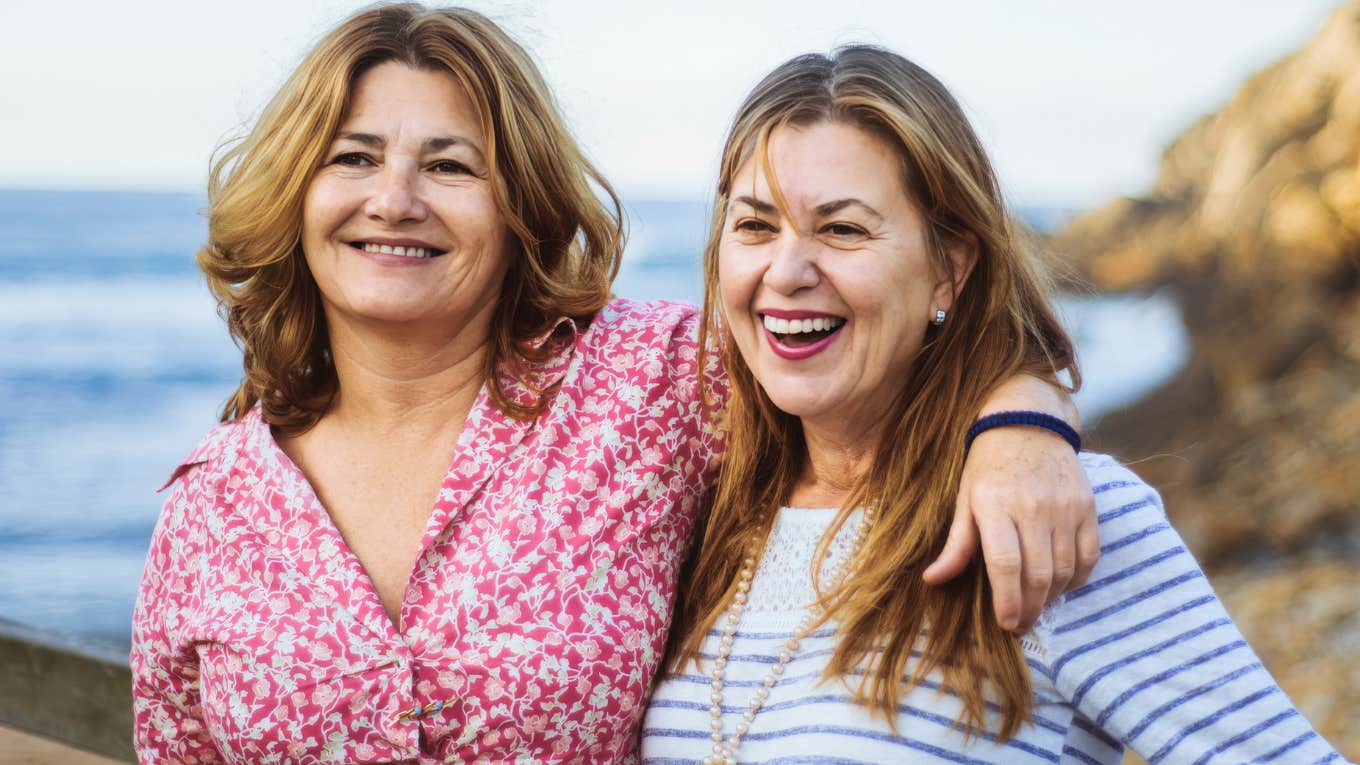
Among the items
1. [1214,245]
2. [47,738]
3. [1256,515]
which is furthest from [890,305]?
[1214,245]

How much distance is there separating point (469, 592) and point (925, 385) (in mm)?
810

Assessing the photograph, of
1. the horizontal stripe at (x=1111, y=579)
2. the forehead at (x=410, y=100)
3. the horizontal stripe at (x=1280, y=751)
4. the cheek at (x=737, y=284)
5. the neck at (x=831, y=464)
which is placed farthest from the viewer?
the forehead at (x=410, y=100)

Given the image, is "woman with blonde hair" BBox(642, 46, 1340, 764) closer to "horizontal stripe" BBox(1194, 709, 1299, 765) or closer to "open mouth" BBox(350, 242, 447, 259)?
"horizontal stripe" BBox(1194, 709, 1299, 765)

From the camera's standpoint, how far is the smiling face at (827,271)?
2.12m

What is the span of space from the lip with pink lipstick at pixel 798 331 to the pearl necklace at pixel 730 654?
0.30 m

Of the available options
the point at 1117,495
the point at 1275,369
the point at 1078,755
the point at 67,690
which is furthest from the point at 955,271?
the point at 1275,369

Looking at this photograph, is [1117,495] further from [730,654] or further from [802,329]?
[730,654]

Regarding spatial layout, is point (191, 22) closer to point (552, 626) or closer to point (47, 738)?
point (47, 738)

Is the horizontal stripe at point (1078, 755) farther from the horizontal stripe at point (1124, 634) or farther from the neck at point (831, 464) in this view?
the neck at point (831, 464)

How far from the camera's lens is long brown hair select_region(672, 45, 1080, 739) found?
2057 millimetres

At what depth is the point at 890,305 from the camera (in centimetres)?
215

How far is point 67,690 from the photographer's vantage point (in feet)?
11.7

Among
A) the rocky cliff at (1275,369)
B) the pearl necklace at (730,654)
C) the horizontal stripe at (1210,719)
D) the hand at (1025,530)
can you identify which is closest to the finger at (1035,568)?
the hand at (1025,530)

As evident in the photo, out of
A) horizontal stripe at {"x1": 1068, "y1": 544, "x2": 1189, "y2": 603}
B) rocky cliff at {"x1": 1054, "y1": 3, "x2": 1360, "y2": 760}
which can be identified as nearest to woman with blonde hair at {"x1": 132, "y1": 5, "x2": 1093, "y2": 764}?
horizontal stripe at {"x1": 1068, "y1": 544, "x2": 1189, "y2": 603}
